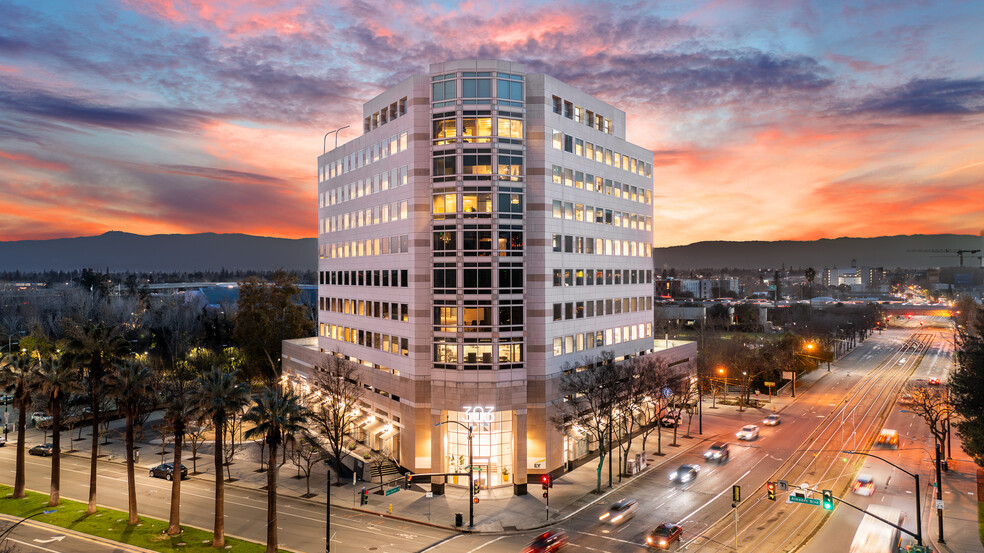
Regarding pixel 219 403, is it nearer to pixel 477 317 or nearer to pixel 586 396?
pixel 477 317

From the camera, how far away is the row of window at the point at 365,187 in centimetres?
6278

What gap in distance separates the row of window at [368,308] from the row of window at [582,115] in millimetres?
28226

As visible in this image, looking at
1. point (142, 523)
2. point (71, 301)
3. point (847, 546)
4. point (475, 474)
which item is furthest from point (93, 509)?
point (71, 301)

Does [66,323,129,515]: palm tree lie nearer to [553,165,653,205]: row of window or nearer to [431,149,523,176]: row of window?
[431,149,523,176]: row of window

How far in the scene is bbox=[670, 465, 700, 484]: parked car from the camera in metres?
57.5

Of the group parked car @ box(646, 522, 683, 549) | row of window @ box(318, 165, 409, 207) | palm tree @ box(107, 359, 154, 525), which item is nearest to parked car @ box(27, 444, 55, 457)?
palm tree @ box(107, 359, 154, 525)

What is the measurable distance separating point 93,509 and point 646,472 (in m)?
53.8

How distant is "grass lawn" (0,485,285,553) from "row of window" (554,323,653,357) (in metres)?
34.8

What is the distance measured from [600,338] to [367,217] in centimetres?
3311

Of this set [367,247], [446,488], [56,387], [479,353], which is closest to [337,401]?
[446,488]

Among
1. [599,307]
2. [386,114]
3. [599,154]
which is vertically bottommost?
[599,307]

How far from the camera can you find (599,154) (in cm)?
6956

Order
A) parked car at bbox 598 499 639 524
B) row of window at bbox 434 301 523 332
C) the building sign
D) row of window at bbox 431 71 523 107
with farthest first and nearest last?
row of window at bbox 434 301 523 332 < row of window at bbox 431 71 523 107 < the building sign < parked car at bbox 598 499 639 524

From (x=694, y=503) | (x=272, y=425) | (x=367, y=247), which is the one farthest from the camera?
(x=367, y=247)
